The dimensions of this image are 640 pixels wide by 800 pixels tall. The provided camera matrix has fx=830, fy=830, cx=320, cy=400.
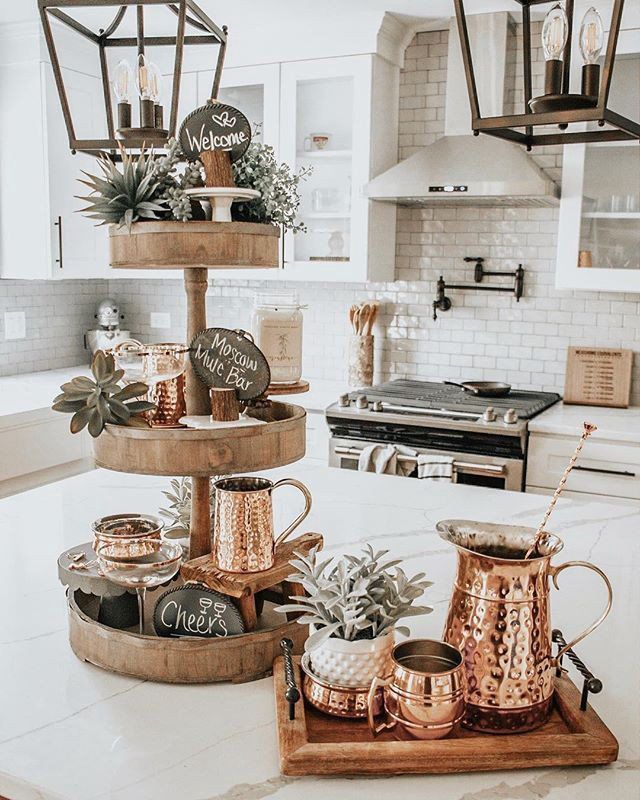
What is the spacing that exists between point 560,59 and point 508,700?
3.72ft

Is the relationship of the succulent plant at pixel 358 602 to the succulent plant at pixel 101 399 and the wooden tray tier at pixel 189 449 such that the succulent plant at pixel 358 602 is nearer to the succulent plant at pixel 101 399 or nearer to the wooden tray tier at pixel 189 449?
the wooden tray tier at pixel 189 449

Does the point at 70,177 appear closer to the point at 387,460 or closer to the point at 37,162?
the point at 37,162

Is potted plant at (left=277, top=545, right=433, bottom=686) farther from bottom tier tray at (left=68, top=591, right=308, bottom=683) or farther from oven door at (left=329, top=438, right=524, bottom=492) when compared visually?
oven door at (left=329, top=438, right=524, bottom=492)

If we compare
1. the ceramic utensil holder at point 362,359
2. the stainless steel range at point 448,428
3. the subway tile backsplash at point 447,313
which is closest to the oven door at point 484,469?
the stainless steel range at point 448,428

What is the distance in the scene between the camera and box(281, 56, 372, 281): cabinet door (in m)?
3.90

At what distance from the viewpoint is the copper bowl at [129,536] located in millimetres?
1328

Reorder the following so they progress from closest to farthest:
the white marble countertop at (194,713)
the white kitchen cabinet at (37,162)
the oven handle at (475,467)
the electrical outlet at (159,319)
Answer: the white marble countertop at (194,713)
the oven handle at (475,467)
the white kitchen cabinet at (37,162)
the electrical outlet at (159,319)

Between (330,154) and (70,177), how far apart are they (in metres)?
1.31

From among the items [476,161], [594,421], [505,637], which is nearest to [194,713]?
[505,637]

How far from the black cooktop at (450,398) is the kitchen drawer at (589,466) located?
17 cm

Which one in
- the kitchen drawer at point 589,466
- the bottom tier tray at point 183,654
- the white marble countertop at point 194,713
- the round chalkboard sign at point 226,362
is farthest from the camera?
the kitchen drawer at point 589,466

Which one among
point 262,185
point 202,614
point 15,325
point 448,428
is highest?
point 262,185

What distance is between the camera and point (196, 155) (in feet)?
4.44

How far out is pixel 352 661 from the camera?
3.73 feet
